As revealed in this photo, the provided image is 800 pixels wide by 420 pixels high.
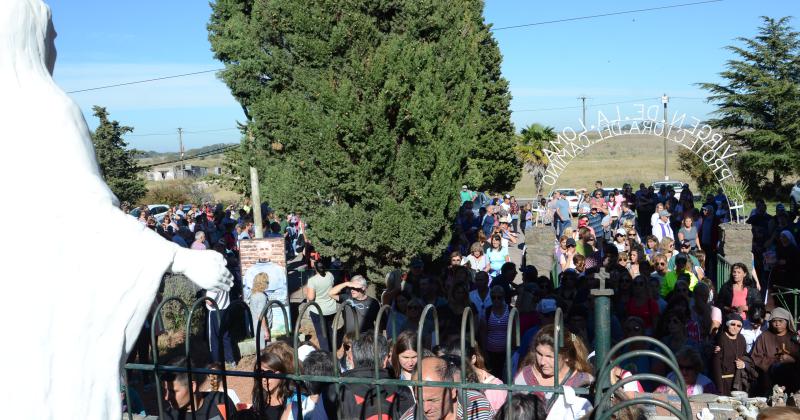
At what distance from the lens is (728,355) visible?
6.30m

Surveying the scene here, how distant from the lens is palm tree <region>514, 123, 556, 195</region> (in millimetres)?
29781

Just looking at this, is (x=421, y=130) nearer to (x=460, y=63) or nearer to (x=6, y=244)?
(x=460, y=63)

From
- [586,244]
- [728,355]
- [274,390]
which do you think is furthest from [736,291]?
[274,390]

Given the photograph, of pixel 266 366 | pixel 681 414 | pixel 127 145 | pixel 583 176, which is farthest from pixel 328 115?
pixel 583 176

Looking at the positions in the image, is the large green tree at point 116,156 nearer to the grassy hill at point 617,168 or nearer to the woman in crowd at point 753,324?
the grassy hill at point 617,168

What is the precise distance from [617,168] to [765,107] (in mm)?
27147

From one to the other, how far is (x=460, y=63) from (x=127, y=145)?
25164 mm

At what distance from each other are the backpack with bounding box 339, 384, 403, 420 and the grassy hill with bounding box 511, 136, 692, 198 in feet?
106

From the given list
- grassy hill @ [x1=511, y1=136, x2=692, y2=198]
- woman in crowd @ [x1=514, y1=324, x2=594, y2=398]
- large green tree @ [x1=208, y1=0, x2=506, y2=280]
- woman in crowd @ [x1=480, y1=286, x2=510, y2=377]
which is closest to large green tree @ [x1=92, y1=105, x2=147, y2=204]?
grassy hill @ [x1=511, y1=136, x2=692, y2=198]

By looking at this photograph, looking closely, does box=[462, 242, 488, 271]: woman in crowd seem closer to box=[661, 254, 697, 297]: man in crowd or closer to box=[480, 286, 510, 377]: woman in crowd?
box=[661, 254, 697, 297]: man in crowd

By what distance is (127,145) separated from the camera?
115ft

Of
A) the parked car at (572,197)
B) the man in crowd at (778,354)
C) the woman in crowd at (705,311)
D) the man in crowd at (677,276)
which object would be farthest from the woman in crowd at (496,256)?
the parked car at (572,197)

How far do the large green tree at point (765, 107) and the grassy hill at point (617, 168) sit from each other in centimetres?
721

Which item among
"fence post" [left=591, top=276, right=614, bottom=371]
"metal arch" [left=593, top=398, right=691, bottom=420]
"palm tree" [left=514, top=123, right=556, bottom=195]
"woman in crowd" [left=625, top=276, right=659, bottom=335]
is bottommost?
"woman in crowd" [left=625, top=276, right=659, bottom=335]
